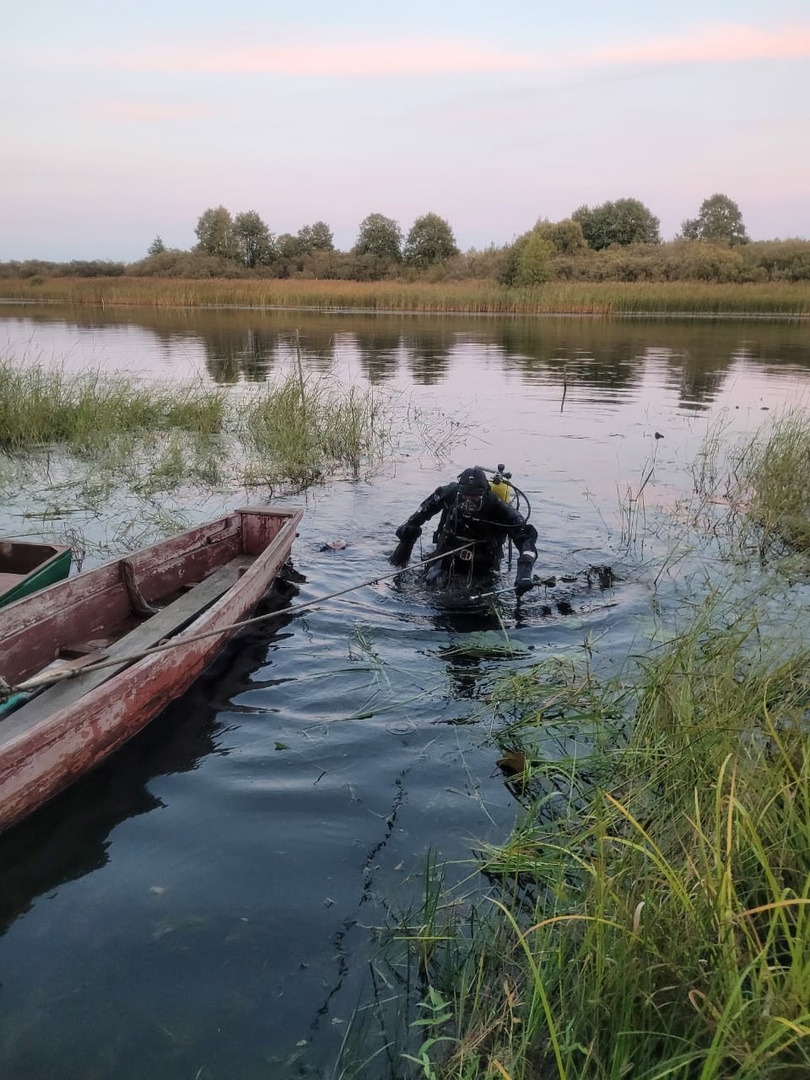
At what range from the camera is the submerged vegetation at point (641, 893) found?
1.94 m

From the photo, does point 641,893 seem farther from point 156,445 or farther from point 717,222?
point 717,222

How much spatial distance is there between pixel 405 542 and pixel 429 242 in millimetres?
73370

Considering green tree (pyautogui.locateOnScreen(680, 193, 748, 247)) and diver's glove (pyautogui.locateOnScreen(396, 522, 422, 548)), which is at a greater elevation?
green tree (pyautogui.locateOnScreen(680, 193, 748, 247))

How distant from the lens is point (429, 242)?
73.8 meters

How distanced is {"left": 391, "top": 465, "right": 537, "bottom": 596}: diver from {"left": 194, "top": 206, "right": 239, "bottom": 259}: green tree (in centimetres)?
7921

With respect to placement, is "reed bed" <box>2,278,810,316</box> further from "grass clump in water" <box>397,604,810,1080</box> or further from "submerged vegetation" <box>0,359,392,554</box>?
"grass clump in water" <box>397,604,810,1080</box>

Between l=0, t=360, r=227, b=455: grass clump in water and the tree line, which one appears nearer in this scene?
l=0, t=360, r=227, b=455: grass clump in water

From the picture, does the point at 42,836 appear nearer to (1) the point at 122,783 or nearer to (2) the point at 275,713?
(1) the point at 122,783

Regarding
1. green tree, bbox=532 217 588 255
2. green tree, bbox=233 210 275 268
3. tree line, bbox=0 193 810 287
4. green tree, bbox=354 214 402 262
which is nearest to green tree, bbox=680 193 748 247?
tree line, bbox=0 193 810 287

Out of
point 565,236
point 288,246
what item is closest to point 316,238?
point 288,246

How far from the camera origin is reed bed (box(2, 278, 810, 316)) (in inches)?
1646

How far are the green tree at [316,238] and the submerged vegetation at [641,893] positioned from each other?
83867 millimetres

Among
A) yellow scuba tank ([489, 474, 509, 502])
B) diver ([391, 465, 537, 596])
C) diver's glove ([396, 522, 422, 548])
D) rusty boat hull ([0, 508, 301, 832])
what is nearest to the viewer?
rusty boat hull ([0, 508, 301, 832])

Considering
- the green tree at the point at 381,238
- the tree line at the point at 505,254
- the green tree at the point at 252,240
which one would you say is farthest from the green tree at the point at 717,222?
the green tree at the point at 252,240
